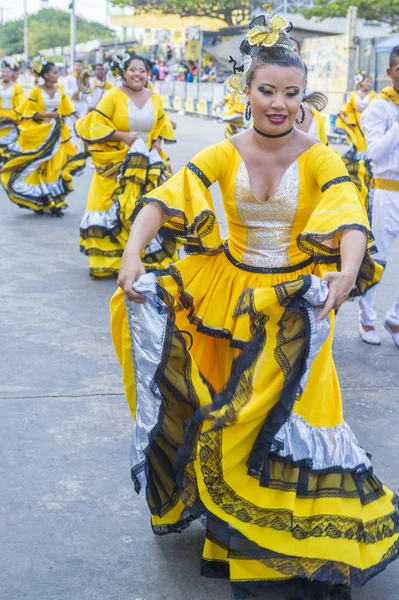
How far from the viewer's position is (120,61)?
8086 millimetres

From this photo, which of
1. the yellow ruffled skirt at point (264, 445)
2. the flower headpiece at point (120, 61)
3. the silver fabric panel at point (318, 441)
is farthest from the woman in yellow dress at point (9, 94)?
the silver fabric panel at point (318, 441)

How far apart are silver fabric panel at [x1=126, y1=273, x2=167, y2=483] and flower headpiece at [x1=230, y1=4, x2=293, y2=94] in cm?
83

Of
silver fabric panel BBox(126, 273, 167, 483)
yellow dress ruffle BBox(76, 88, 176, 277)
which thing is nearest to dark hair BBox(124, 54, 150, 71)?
yellow dress ruffle BBox(76, 88, 176, 277)

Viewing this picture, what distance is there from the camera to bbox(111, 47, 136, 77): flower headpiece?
26.3 feet

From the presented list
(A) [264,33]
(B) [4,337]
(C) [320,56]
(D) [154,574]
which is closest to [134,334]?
(D) [154,574]

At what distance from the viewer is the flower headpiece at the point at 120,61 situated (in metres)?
8.02

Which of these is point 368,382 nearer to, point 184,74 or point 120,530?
point 120,530

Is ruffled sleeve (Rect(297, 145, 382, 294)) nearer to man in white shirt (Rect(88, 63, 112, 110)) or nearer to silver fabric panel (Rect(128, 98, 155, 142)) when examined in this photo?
silver fabric panel (Rect(128, 98, 155, 142))

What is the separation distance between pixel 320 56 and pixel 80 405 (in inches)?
1087

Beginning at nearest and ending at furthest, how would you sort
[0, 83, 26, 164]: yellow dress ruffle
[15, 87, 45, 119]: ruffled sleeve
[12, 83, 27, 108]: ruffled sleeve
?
[15, 87, 45, 119]: ruffled sleeve
[0, 83, 26, 164]: yellow dress ruffle
[12, 83, 27, 108]: ruffled sleeve

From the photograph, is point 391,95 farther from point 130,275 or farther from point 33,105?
point 33,105

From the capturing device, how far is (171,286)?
321 centimetres

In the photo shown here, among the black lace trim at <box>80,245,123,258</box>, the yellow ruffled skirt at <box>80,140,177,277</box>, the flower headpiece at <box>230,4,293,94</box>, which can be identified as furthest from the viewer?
the black lace trim at <box>80,245,123,258</box>

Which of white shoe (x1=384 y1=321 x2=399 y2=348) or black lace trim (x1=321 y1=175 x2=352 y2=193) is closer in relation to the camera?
black lace trim (x1=321 y1=175 x2=352 y2=193)
